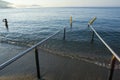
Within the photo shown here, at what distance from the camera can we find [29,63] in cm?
687

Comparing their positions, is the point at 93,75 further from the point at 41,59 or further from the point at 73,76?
the point at 41,59

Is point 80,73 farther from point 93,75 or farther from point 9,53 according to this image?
point 9,53

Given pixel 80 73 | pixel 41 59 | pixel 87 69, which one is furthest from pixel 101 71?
pixel 41 59

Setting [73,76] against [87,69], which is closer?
[73,76]

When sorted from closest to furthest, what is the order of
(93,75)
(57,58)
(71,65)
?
(93,75), (71,65), (57,58)

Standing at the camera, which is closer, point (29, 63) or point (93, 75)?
point (93, 75)

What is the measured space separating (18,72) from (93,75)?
12.9ft

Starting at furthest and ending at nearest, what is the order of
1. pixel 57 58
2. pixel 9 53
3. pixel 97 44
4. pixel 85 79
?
pixel 97 44 → pixel 9 53 → pixel 57 58 → pixel 85 79

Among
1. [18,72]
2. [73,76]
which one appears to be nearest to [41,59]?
[18,72]

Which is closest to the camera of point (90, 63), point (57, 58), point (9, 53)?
point (90, 63)

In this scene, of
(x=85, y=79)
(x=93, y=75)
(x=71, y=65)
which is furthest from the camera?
(x=71, y=65)

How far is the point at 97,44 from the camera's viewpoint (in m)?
12.0

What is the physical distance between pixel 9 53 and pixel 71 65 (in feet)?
16.1

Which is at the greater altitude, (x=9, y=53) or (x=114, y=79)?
(x=9, y=53)
